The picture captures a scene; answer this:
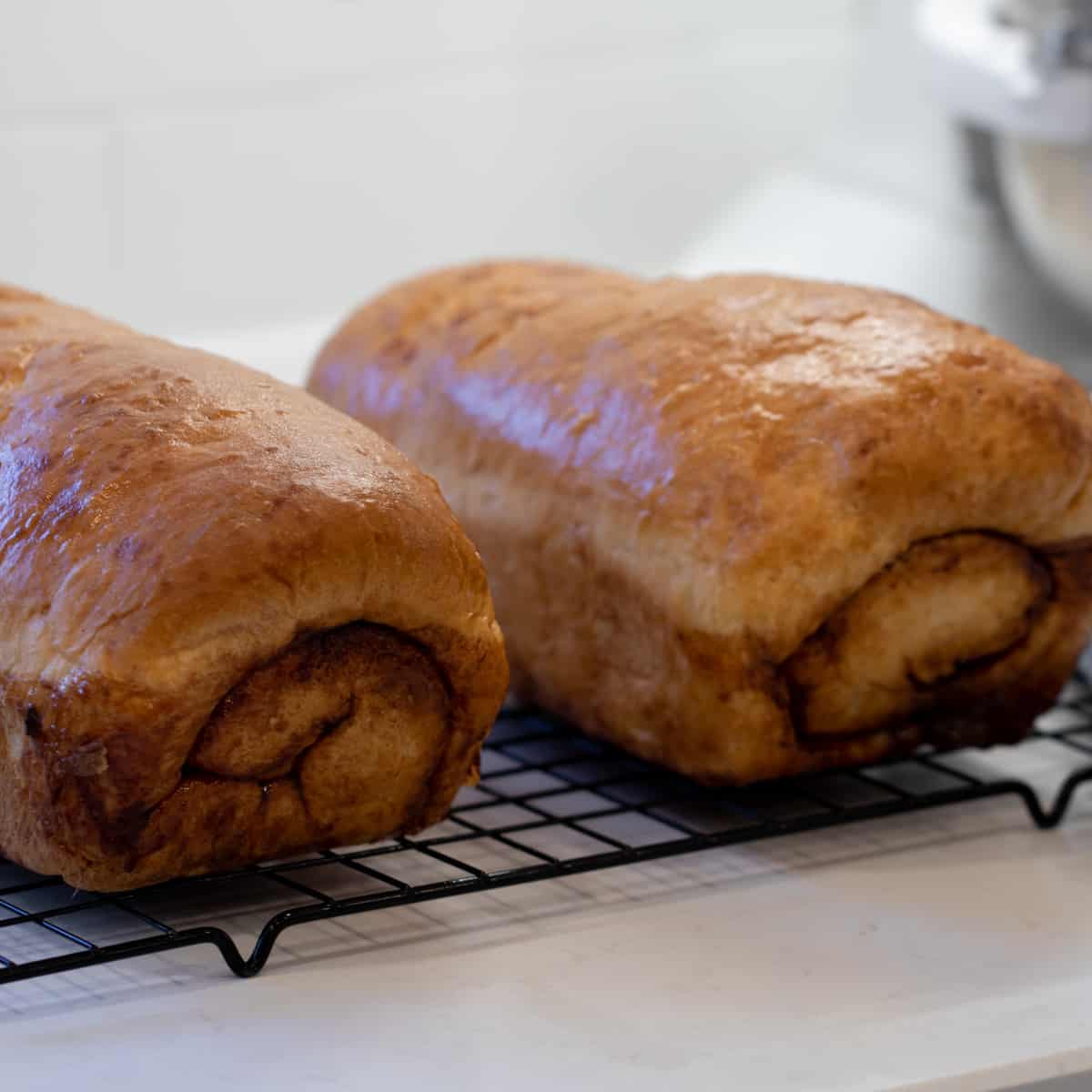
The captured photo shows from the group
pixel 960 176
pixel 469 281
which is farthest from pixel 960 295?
pixel 469 281

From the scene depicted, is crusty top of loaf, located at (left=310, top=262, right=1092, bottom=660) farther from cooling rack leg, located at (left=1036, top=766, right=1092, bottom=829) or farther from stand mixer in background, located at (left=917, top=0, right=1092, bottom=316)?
stand mixer in background, located at (left=917, top=0, right=1092, bottom=316)

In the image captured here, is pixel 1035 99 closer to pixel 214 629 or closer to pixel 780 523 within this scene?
pixel 780 523

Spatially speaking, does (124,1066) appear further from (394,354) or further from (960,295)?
(960,295)

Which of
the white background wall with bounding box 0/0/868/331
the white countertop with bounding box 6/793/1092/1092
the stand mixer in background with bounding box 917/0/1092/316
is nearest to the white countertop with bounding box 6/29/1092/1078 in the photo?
the white countertop with bounding box 6/793/1092/1092

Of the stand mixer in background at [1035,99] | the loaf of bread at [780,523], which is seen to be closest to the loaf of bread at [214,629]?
the loaf of bread at [780,523]

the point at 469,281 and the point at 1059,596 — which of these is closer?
the point at 1059,596

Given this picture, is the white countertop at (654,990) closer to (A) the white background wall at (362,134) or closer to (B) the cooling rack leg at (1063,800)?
(B) the cooling rack leg at (1063,800)
